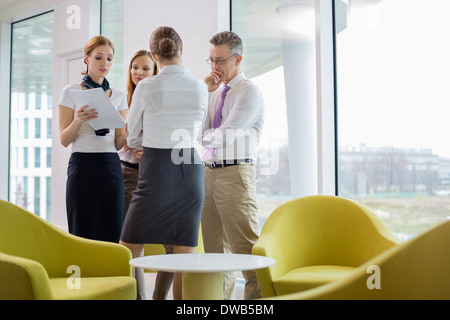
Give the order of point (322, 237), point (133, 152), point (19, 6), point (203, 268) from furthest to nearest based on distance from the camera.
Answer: point (19, 6) → point (133, 152) → point (322, 237) → point (203, 268)

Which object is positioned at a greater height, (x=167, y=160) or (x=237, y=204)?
(x=167, y=160)

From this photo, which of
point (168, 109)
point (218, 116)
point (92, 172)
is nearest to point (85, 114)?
point (92, 172)

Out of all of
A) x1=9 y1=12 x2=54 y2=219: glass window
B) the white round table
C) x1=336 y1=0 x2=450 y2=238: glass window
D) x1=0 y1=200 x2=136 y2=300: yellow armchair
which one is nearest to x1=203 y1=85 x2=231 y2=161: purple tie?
x1=0 y1=200 x2=136 y2=300: yellow armchair

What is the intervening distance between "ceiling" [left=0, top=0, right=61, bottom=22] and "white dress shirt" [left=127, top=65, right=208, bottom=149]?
14.2ft

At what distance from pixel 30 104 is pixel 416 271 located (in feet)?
21.4

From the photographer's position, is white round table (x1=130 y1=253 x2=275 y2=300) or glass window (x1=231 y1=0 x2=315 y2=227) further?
glass window (x1=231 y1=0 x2=315 y2=227)

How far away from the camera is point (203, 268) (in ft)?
6.71

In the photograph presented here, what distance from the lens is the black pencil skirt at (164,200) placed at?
9.09ft

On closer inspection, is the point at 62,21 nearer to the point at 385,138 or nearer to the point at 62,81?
the point at 62,81

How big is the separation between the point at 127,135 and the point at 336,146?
198cm

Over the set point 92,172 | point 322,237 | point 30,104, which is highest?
point 30,104

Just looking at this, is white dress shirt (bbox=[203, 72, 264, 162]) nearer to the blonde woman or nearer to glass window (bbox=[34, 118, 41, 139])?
the blonde woman

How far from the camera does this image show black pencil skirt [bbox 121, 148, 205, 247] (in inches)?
109

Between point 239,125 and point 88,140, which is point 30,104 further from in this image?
point 239,125
